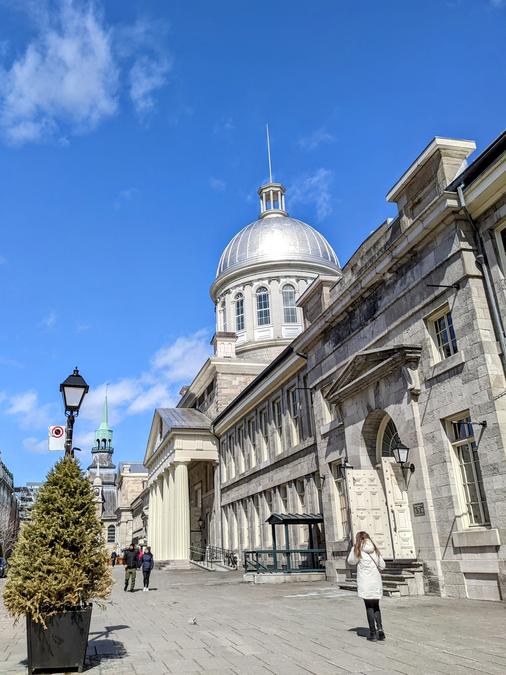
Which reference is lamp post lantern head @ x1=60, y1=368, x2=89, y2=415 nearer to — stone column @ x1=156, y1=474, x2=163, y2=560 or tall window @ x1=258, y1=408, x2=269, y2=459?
tall window @ x1=258, y1=408, x2=269, y2=459

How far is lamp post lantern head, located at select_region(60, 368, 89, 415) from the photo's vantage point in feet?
31.5

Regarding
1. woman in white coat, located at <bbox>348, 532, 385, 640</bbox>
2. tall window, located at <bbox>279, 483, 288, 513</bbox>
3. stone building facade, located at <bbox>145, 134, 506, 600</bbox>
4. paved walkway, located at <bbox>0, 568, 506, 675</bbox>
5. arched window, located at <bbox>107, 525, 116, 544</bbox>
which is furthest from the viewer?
arched window, located at <bbox>107, 525, 116, 544</bbox>

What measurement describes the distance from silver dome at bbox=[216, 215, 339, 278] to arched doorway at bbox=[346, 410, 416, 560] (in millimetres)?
34981

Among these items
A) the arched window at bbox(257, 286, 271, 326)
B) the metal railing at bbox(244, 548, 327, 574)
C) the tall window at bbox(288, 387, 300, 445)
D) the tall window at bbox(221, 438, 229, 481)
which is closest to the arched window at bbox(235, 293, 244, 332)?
the arched window at bbox(257, 286, 271, 326)

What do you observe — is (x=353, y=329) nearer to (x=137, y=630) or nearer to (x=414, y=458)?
(x=414, y=458)

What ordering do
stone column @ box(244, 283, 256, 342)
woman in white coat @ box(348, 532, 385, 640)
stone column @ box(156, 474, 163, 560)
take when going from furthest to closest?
stone column @ box(244, 283, 256, 342) < stone column @ box(156, 474, 163, 560) < woman in white coat @ box(348, 532, 385, 640)

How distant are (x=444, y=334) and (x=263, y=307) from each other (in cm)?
3635

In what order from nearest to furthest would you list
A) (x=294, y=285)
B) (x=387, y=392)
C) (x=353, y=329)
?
(x=387, y=392), (x=353, y=329), (x=294, y=285)

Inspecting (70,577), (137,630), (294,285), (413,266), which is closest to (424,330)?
(413,266)

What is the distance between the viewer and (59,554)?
716 centimetres

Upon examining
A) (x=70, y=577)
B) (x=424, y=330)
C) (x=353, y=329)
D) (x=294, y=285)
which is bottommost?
(x=70, y=577)

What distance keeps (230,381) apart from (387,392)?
25.5 metres

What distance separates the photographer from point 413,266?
1488cm

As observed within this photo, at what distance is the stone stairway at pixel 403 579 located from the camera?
43.7ft
